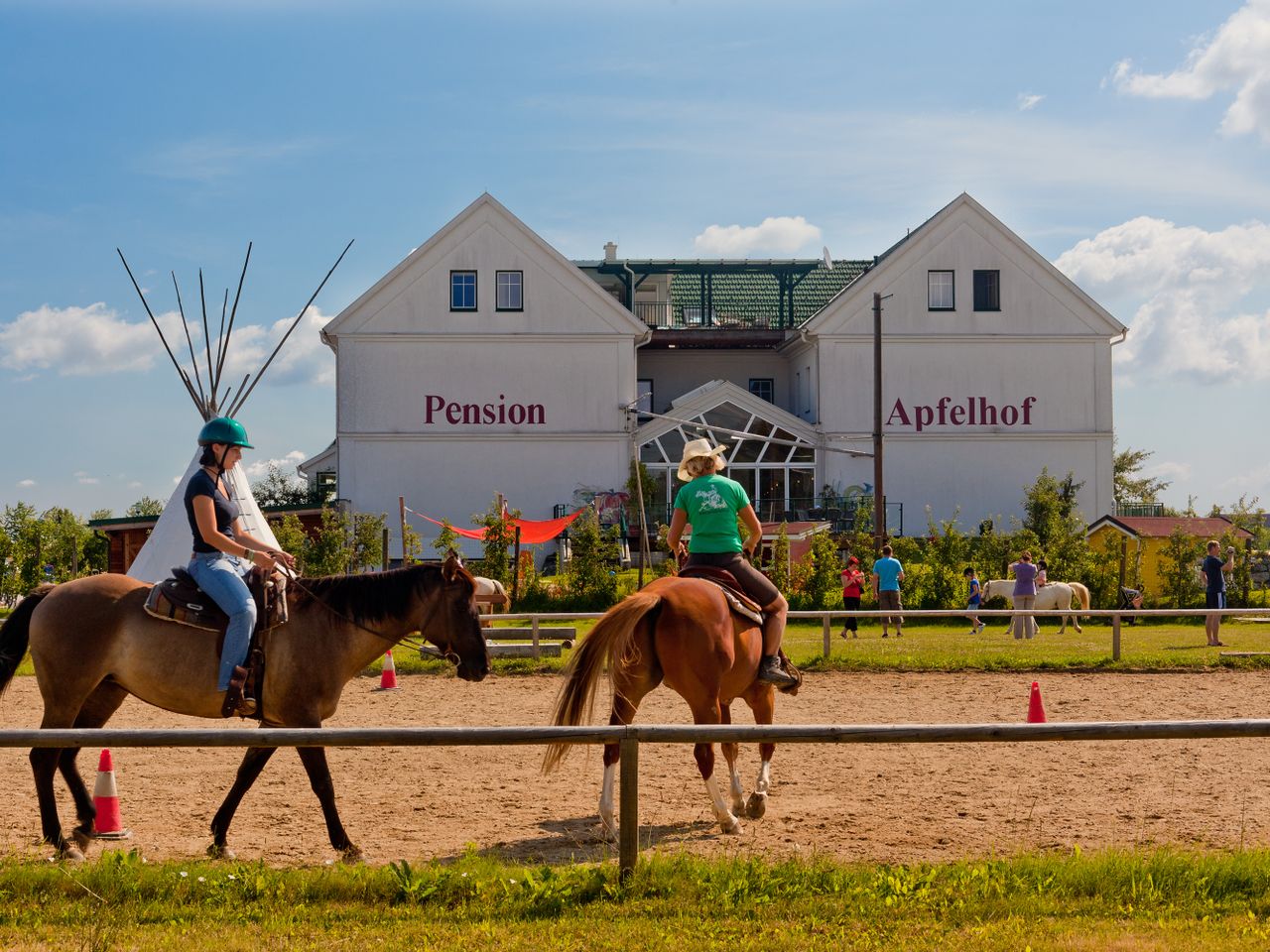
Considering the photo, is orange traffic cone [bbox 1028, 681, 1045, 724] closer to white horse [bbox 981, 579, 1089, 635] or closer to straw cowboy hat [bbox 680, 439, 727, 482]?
straw cowboy hat [bbox 680, 439, 727, 482]

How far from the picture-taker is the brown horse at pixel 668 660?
7574 millimetres

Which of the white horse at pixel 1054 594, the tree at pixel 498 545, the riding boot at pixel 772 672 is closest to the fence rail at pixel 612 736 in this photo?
the riding boot at pixel 772 672

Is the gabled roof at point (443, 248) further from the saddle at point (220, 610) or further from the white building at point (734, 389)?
the saddle at point (220, 610)

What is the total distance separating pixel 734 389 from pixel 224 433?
35.4 m

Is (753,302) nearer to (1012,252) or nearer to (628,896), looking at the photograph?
(1012,252)

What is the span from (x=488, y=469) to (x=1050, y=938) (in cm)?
3816

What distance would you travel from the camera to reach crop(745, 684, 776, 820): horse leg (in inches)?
320

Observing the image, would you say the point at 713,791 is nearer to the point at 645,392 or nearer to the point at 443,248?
the point at 443,248

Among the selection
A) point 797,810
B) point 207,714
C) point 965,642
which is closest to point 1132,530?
point 965,642

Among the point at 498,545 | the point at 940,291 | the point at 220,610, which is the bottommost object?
the point at 220,610

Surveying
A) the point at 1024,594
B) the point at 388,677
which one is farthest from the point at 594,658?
the point at 1024,594

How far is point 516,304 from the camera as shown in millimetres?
42906

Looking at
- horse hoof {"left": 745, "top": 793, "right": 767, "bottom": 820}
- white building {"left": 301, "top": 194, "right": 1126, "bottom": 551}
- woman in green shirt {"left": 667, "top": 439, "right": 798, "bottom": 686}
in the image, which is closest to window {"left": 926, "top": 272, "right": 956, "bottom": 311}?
white building {"left": 301, "top": 194, "right": 1126, "bottom": 551}

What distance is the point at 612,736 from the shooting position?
6.26m
